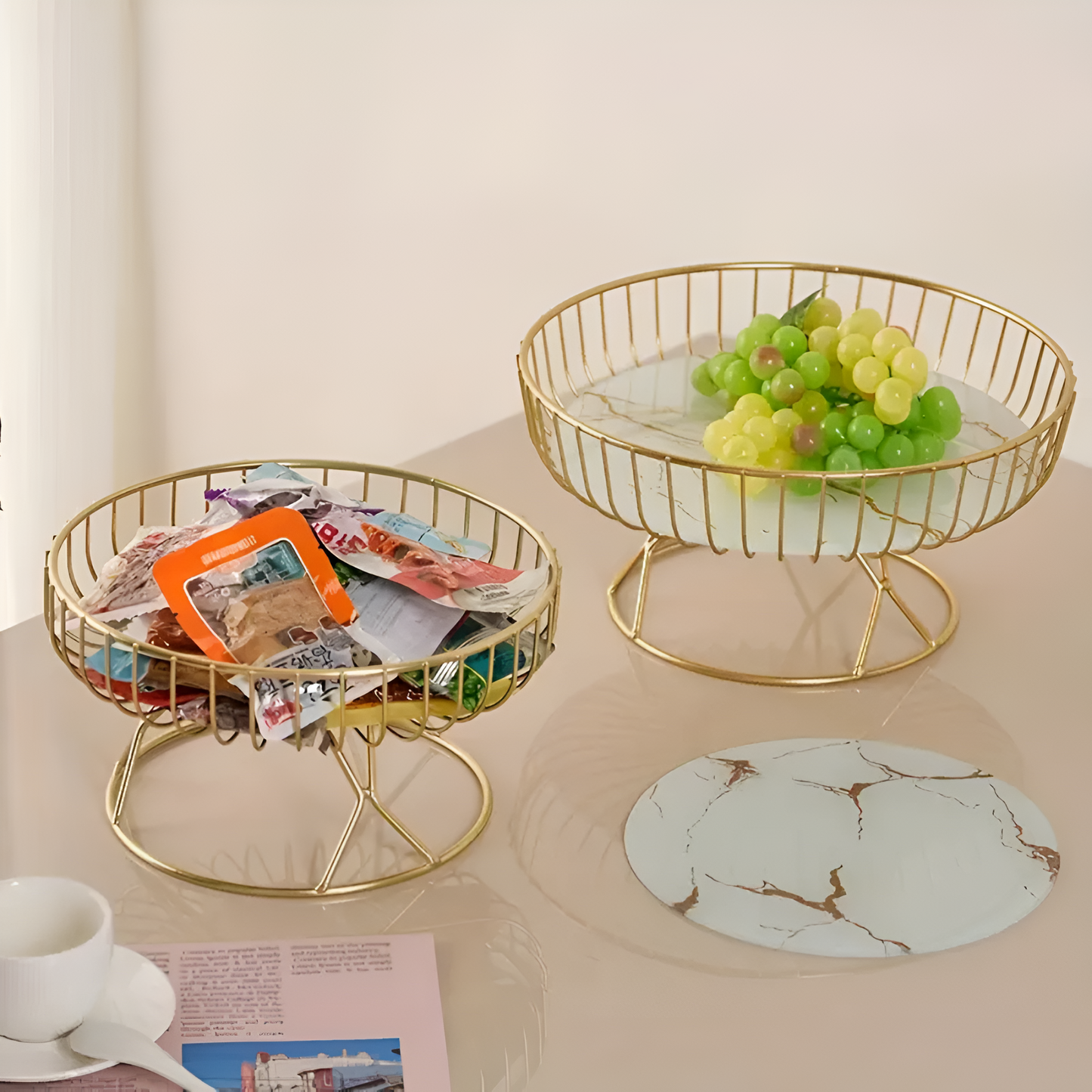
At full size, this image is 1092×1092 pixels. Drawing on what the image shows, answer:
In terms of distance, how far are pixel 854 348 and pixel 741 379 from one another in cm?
12

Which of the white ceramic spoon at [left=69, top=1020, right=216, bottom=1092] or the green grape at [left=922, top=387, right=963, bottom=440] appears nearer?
the white ceramic spoon at [left=69, top=1020, right=216, bottom=1092]

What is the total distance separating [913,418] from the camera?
1442mm

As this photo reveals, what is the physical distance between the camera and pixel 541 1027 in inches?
39.1

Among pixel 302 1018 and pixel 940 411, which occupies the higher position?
pixel 940 411

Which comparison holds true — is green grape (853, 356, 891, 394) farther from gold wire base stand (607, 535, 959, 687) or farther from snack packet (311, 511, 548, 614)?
snack packet (311, 511, 548, 614)

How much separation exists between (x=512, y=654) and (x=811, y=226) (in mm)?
1291

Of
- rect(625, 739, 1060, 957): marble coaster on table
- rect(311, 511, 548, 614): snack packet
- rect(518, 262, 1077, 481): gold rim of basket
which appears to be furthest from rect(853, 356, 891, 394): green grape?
rect(311, 511, 548, 614): snack packet

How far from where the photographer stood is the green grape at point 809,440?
144 centimetres

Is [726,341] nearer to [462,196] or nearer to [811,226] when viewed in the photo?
[811,226]

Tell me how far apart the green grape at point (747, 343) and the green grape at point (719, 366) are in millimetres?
19

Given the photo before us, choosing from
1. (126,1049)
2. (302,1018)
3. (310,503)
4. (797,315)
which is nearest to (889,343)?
(797,315)

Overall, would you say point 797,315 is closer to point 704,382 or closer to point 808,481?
point 704,382

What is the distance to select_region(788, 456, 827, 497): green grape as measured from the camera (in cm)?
140

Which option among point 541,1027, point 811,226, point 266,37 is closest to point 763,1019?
point 541,1027
